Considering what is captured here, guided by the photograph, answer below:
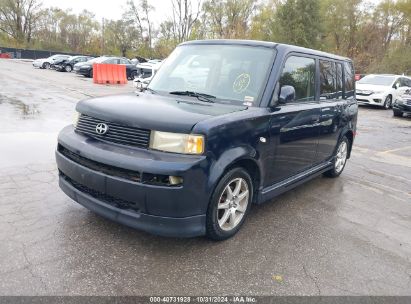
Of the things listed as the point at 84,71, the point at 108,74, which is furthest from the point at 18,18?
the point at 108,74

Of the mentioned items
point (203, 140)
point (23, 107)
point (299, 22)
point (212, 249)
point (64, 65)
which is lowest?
point (212, 249)

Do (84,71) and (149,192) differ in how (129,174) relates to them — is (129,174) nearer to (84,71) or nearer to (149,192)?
(149,192)

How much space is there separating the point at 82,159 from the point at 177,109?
101cm

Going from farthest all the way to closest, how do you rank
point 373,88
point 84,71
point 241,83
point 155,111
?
point 84,71, point 373,88, point 241,83, point 155,111

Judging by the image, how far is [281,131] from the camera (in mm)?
3994

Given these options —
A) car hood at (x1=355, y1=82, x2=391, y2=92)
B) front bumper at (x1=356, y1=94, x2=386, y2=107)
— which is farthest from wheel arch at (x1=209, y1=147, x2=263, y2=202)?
car hood at (x1=355, y1=82, x2=391, y2=92)

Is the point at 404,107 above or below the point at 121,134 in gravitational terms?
below

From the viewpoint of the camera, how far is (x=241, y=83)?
13.0ft

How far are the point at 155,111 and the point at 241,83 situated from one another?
1.13m

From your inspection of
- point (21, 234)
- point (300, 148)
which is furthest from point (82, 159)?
point (300, 148)

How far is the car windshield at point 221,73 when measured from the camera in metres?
3.91

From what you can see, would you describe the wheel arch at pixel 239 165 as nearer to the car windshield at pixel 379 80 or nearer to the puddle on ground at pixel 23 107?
the puddle on ground at pixel 23 107

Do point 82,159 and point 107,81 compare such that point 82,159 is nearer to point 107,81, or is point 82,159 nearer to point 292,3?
point 107,81

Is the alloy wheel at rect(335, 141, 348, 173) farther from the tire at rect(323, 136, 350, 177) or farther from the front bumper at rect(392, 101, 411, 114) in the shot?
the front bumper at rect(392, 101, 411, 114)
